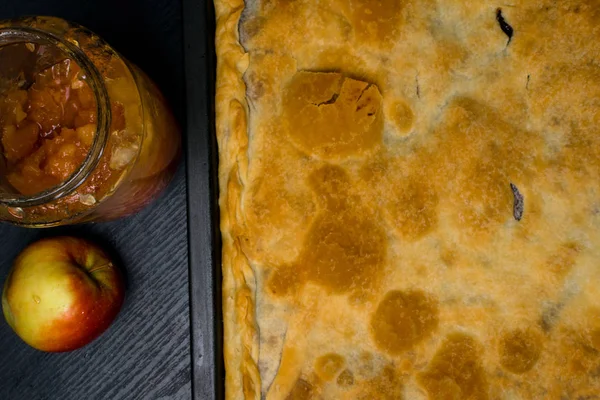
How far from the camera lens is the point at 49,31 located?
1279mm

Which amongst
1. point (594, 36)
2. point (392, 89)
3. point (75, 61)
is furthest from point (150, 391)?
point (594, 36)

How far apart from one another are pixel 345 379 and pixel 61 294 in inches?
26.1

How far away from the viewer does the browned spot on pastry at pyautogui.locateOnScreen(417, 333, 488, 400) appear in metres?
1.23

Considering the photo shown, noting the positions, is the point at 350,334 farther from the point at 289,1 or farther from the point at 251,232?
the point at 289,1

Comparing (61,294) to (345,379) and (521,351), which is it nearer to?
(345,379)

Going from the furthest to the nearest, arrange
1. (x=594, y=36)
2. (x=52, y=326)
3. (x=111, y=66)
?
(x=52, y=326)
(x=111, y=66)
(x=594, y=36)

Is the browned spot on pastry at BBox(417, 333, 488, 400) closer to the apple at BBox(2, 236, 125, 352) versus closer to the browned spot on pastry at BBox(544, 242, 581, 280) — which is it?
the browned spot on pastry at BBox(544, 242, 581, 280)

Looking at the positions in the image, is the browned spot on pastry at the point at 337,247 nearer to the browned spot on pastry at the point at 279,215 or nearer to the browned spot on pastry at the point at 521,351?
the browned spot on pastry at the point at 279,215

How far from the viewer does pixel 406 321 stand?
1.25 metres

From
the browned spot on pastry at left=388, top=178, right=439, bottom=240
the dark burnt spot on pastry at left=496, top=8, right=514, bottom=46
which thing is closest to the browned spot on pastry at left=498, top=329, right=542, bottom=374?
the browned spot on pastry at left=388, top=178, right=439, bottom=240

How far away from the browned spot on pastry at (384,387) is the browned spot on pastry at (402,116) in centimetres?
46

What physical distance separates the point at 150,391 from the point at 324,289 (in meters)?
0.58

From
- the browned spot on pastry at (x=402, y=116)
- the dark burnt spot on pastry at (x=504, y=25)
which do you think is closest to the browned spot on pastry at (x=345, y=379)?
the browned spot on pastry at (x=402, y=116)

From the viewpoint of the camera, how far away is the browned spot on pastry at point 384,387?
125cm
